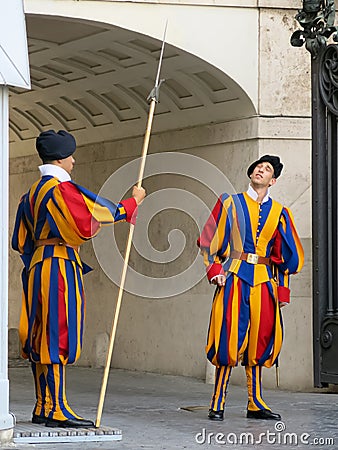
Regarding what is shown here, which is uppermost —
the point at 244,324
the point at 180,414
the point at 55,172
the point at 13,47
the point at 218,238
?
the point at 13,47

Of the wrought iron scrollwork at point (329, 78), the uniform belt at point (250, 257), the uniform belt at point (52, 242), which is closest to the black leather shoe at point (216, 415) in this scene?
the uniform belt at point (250, 257)

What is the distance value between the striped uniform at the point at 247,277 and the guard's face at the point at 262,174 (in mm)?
119

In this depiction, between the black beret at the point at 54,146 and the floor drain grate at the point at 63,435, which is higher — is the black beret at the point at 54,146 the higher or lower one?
the higher one

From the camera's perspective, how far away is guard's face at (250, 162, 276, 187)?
845 centimetres

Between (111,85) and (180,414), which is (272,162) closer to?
(180,414)

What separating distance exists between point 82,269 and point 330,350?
6.24ft

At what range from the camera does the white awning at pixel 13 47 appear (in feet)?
23.1

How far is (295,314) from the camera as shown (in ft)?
34.5

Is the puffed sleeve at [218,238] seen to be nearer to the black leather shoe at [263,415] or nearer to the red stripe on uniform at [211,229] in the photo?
the red stripe on uniform at [211,229]

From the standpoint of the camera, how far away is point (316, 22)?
28.5 ft

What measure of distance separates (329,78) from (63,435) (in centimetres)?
303

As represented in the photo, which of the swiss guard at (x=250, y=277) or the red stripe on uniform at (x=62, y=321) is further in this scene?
the swiss guard at (x=250, y=277)

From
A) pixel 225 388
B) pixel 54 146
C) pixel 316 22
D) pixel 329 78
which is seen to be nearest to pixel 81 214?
pixel 54 146

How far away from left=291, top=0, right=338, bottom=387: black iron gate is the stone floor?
0.53 metres
